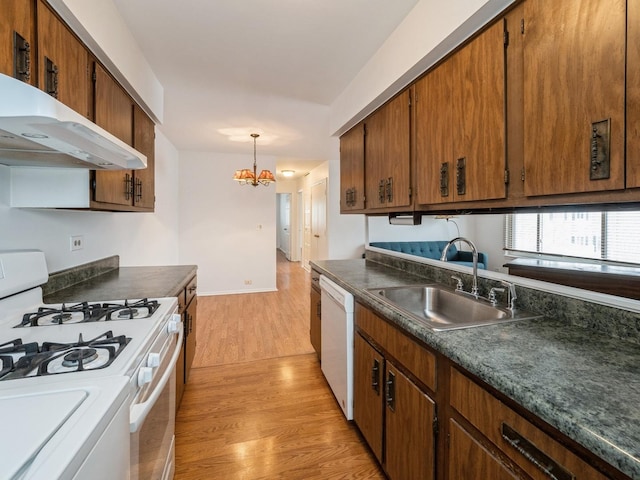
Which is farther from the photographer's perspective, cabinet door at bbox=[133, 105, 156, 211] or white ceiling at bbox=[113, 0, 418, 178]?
cabinet door at bbox=[133, 105, 156, 211]

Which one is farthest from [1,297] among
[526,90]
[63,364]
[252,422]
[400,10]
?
[400,10]

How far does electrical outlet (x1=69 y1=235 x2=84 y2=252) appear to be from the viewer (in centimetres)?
203

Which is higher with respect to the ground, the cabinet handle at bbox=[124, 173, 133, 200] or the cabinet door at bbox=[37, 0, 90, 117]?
the cabinet door at bbox=[37, 0, 90, 117]

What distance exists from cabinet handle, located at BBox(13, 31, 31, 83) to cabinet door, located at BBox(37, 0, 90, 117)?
68 millimetres

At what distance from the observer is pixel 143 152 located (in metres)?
2.47

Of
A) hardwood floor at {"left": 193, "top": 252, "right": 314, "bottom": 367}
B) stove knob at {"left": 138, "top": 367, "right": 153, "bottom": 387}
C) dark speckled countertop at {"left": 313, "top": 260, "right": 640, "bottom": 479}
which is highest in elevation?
dark speckled countertop at {"left": 313, "top": 260, "right": 640, "bottom": 479}

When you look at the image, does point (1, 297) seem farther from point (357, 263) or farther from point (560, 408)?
point (357, 263)

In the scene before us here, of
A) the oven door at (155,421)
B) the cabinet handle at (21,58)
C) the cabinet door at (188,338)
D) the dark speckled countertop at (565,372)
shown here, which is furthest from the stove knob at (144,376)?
the cabinet door at (188,338)

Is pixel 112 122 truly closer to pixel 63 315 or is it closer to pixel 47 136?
pixel 47 136

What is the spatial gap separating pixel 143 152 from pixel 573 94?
2.71 meters

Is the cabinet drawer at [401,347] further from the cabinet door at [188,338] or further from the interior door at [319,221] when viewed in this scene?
the interior door at [319,221]

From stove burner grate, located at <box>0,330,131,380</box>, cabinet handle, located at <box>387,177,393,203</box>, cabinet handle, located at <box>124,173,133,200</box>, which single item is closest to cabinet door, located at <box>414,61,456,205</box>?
cabinet handle, located at <box>387,177,393,203</box>

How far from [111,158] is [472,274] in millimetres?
1852

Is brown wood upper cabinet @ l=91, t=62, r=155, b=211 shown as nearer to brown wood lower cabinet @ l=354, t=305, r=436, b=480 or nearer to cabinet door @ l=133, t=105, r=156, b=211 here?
cabinet door @ l=133, t=105, r=156, b=211
